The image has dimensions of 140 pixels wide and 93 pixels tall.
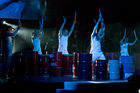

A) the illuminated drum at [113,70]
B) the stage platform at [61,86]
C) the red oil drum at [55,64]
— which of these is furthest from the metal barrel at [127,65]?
the red oil drum at [55,64]

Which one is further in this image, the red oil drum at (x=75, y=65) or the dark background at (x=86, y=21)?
the dark background at (x=86, y=21)

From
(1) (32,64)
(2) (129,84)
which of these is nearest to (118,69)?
(2) (129,84)

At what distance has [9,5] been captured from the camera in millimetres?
6660

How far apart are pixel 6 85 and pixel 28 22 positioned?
513 cm

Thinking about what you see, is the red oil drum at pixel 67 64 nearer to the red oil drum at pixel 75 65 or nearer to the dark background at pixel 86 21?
the red oil drum at pixel 75 65

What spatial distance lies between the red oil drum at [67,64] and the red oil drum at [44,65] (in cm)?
48

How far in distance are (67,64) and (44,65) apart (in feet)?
1.94

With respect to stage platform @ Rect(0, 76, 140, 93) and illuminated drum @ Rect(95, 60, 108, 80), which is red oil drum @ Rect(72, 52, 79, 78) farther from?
stage platform @ Rect(0, 76, 140, 93)

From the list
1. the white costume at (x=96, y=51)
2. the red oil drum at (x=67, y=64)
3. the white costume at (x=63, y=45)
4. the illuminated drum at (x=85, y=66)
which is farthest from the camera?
the white costume at (x=63, y=45)

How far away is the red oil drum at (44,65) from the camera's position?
3779 millimetres

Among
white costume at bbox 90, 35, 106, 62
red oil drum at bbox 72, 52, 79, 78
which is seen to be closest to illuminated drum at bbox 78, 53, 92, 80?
red oil drum at bbox 72, 52, 79, 78

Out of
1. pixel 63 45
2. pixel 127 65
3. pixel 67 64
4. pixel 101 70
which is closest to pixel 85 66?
pixel 101 70

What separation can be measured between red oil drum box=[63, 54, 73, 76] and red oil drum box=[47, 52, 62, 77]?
9.5 inches

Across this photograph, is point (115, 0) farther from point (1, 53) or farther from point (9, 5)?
point (1, 53)
